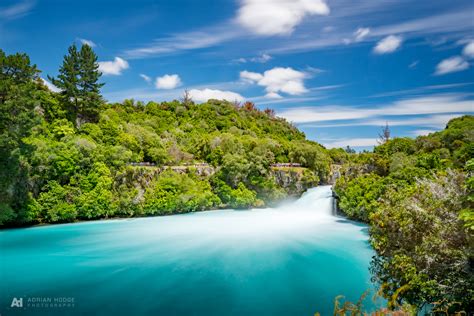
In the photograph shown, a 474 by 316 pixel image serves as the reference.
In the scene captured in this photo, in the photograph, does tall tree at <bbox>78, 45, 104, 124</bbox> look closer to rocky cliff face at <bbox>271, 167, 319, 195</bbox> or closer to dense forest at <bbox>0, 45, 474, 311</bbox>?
dense forest at <bbox>0, 45, 474, 311</bbox>

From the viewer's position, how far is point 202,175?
2953 centimetres

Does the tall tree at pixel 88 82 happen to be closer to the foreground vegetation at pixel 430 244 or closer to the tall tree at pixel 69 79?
the tall tree at pixel 69 79

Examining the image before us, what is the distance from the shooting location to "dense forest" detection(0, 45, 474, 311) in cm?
782

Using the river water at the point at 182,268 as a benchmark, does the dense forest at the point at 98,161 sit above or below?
above

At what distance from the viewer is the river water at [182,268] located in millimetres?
9484

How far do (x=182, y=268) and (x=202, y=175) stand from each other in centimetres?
1693

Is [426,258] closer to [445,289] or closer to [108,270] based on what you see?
[445,289]

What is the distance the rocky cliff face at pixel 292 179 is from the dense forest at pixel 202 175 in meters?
0.16

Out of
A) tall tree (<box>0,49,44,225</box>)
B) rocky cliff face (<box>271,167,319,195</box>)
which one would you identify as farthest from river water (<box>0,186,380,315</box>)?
rocky cliff face (<box>271,167,319,195</box>)

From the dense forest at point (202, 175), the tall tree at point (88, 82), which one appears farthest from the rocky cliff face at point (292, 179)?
the tall tree at point (88, 82)

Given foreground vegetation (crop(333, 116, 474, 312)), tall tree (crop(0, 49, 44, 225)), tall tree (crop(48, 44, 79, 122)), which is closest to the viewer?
foreground vegetation (crop(333, 116, 474, 312))

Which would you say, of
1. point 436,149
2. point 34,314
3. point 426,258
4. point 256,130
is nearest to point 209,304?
point 34,314

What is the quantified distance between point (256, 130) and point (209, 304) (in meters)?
39.8

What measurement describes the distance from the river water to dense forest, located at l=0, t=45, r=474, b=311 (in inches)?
77.3
